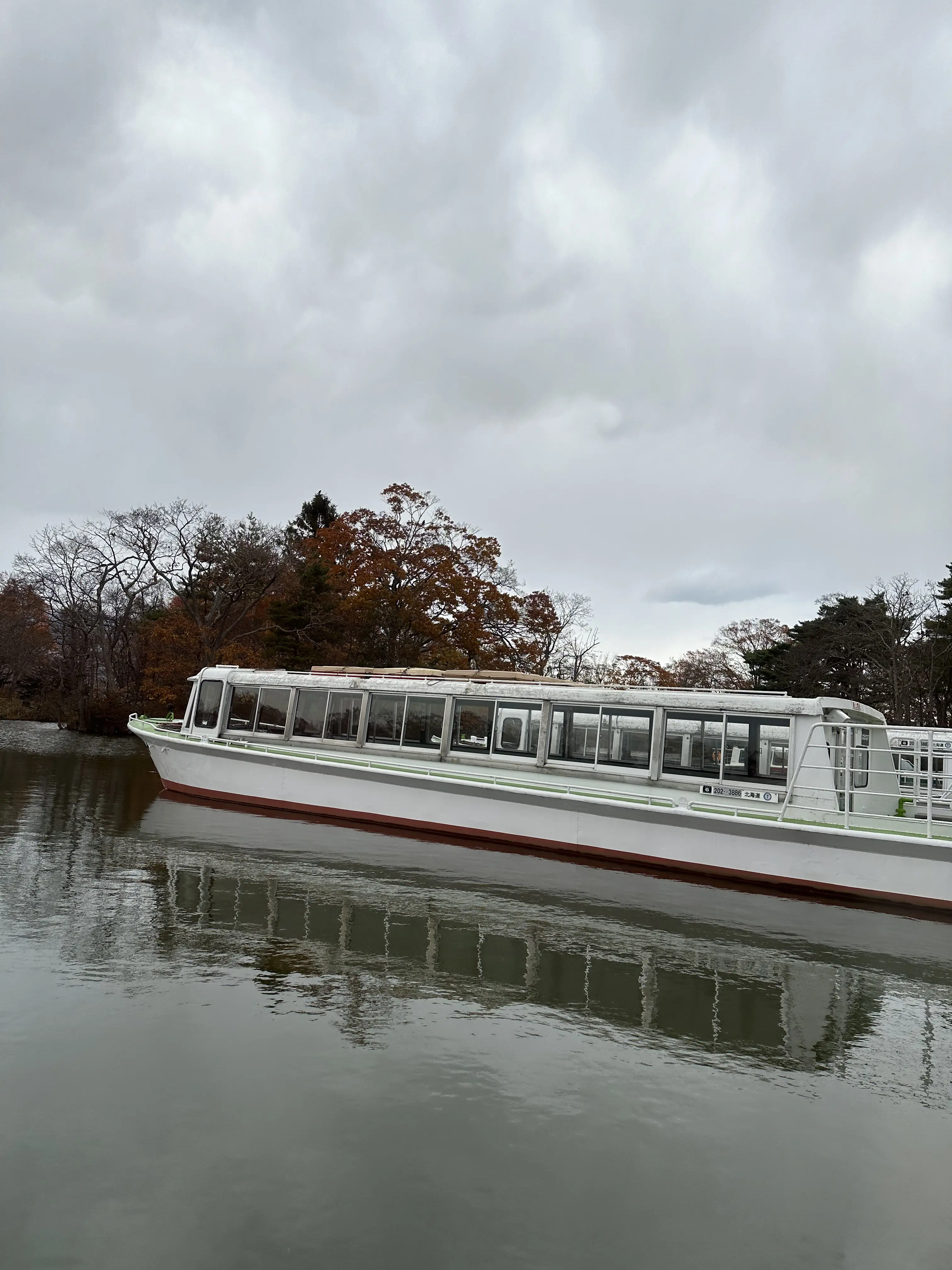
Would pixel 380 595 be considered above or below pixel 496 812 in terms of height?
above

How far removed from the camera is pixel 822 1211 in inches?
169

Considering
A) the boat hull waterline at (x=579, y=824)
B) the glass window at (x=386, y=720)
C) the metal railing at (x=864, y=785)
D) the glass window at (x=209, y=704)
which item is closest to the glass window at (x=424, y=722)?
the glass window at (x=386, y=720)

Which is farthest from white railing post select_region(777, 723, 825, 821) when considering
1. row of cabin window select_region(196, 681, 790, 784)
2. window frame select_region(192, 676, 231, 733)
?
window frame select_region(192, 676, 231, 733)

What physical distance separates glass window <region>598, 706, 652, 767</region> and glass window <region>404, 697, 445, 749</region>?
3.61m

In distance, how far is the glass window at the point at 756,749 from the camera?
13.9 metres

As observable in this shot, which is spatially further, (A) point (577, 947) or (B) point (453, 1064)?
(A) point (577, 947)

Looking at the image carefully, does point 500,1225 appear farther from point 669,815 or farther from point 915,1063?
point 669,815

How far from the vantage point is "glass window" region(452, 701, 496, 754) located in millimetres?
17031

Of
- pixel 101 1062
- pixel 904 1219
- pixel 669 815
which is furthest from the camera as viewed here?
pixel 669 815

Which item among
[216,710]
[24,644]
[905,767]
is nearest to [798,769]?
[905,767]

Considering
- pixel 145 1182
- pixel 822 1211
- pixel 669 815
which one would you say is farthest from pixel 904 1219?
pixel 669 815

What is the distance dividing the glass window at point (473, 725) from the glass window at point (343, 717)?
8.27 feet

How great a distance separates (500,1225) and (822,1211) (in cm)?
172

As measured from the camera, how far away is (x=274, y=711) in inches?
773
